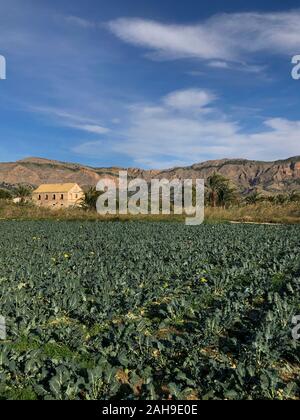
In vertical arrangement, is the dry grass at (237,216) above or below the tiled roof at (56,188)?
below

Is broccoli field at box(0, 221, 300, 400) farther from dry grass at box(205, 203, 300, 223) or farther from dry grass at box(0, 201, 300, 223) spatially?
dry grass at box(205, 203, 300, 223)

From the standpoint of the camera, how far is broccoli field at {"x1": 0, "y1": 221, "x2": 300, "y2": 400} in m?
4.75

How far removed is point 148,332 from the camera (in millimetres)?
6688

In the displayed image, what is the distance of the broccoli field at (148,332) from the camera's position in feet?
15.6

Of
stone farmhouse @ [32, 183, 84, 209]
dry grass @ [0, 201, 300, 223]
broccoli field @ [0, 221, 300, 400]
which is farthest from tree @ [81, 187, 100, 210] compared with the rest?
stone farmhouse @ [32, 183, 84, 209]

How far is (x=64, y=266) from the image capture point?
12.0m

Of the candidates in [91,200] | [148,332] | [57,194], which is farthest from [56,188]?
[148,332]

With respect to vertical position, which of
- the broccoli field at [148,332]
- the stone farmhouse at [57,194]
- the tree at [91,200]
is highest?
the stone farmhouse at [57,194]

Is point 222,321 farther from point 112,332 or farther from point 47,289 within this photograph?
point 47,289

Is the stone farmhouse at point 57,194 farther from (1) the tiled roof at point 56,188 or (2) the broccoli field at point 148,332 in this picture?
(2) the broccoli field at point 148,332

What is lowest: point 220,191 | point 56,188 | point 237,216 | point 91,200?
point 237,216

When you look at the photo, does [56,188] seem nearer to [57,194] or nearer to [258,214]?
[57,194]

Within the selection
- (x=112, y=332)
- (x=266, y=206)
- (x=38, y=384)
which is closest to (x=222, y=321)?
(x=112, y=332)

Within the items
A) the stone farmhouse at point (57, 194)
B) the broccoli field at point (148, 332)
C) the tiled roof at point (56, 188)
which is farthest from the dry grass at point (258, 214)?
the tiled roof at point (56, 188)
